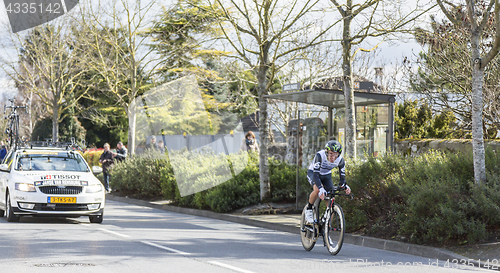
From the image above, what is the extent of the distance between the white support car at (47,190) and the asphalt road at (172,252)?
1.07 ft

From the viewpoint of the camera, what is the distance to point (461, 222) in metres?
8.74

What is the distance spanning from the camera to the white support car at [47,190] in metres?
11.8

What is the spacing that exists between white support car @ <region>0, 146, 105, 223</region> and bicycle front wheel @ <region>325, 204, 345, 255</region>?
573cm

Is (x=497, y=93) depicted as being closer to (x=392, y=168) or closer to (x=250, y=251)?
(x=392, y=168)

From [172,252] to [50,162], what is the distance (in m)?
5.75

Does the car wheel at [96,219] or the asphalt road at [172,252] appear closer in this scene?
the asphalt road at [172,252]

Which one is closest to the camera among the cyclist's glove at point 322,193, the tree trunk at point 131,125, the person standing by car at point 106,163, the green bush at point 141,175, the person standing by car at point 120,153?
the cyclist's glove at point 322,193

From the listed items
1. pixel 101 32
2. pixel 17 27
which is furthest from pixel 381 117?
pixel 17 27

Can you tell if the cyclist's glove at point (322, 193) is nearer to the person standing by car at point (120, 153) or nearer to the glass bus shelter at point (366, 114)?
the glass bus shelter at point (366, 114)

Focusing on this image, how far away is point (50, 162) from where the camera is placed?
13039mm

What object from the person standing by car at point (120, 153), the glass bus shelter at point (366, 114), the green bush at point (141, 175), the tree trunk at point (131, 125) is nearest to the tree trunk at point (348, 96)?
the glass bus shelter at point (366, 114)

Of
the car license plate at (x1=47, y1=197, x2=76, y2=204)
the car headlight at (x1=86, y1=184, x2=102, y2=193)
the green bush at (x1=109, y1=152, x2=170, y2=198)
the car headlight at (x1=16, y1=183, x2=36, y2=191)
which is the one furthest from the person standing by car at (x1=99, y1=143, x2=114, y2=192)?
the car license plate at (x1=47, y1=197, x2=76, y2=204)

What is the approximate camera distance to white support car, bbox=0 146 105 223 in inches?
463

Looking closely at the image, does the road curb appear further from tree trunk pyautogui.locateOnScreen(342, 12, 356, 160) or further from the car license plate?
the car license plate
